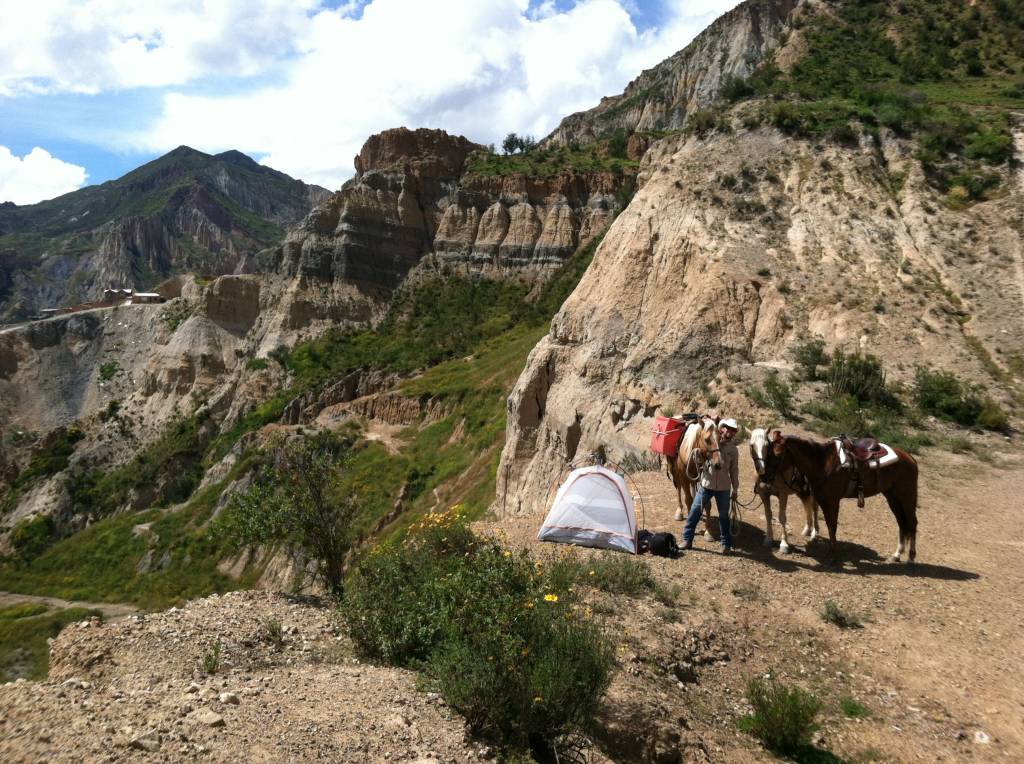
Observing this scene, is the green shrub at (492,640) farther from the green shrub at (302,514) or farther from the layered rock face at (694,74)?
the layered rock face at (694,74)

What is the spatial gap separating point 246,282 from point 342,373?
25.2 meters

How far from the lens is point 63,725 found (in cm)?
439

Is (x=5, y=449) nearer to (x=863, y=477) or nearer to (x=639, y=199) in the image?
(x=639, y=199)

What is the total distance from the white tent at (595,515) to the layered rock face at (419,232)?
54.9 meters

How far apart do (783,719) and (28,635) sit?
120 feet

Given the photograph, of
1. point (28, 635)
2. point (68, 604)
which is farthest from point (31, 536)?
point (28, 635)

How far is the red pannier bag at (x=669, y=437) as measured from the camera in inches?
426

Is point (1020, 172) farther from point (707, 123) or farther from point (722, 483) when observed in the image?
point (722, 483)

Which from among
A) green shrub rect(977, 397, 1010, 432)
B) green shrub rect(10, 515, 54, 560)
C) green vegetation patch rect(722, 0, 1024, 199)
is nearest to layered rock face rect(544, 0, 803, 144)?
green vegetation patch rect(722, 0, 1024, 199)

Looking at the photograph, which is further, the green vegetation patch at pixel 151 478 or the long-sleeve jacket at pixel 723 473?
the green vegetation patch at pixel 151 478

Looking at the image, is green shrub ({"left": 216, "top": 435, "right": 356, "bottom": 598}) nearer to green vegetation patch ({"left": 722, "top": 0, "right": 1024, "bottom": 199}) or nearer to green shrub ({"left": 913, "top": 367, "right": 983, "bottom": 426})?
green shrub ({"left": 913, "top": 367, "right": 983, "bottom": 426})

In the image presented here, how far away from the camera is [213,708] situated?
4820mm

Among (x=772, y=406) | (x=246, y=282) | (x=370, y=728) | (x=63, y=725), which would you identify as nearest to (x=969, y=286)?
(x=772, y=406)

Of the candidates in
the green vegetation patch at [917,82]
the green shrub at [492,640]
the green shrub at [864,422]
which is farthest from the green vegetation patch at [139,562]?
the green vegetation patch at [917,82]
